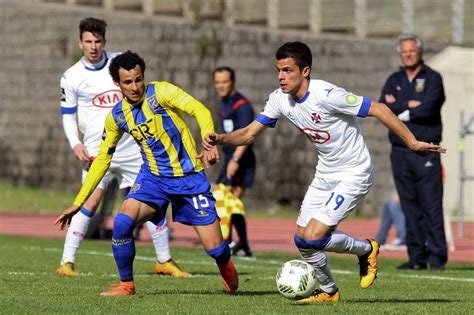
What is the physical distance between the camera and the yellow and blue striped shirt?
1034cm

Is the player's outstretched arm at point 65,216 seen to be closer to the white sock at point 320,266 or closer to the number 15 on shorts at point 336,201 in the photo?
the white sock at point 320,266

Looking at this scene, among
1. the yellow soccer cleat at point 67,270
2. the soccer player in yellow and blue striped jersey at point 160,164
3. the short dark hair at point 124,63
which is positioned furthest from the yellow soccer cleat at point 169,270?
the short dark hair at point 124,63

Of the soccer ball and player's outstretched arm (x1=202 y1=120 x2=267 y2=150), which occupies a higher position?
player's outstretched arm (x1=202 y1=120 x2=267 y2=150)

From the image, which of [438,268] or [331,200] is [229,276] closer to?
[331,200]

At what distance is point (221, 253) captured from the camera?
10328 millimetres

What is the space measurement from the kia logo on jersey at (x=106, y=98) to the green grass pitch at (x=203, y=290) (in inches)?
62.1

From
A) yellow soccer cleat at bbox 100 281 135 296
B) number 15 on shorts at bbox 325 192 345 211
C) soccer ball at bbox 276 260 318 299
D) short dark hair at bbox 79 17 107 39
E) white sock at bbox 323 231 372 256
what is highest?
short dark hair at bbox 79 17 107 39

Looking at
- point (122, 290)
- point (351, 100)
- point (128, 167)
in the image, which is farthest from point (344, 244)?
point (128, 167)

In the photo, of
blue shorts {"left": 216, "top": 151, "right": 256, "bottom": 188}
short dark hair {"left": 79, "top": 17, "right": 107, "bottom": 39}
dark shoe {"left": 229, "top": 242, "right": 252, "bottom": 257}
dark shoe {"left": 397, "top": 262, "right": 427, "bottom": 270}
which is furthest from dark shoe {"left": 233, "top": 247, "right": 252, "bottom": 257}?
short dark hair {"left": 79, "top": 17, "right": 107, "bottom": 39}

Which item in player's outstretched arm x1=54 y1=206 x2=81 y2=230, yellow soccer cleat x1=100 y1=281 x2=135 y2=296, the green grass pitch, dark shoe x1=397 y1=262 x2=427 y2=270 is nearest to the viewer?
the green grass pitch

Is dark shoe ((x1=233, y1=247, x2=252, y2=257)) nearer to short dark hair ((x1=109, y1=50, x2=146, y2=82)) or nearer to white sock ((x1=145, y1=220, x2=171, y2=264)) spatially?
white sock ((x1=145, y1=220, x2=171, y2=264))

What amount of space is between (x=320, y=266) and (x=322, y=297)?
0.23 m

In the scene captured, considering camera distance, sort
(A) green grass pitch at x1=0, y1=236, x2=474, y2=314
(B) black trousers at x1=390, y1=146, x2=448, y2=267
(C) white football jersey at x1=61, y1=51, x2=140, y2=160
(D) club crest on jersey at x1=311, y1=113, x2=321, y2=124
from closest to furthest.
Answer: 1. (A) green grass pitch at x1=0, y1=236, x2=474, y2=314
2. (D) club crest on jersey at x1=311, y1=113, x2=321, y2=124
3. (C) white football jersey at x1=61, y1=51, x2=140, y2=160
4. (B) black trousers at x1=390, y1=146, x2=448, y2=267

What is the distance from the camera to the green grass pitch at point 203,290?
30.2ft
